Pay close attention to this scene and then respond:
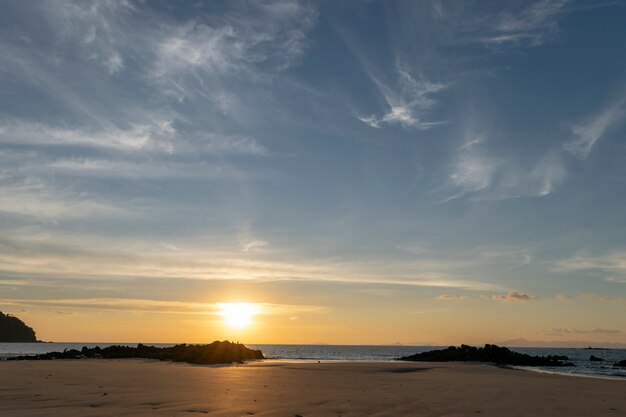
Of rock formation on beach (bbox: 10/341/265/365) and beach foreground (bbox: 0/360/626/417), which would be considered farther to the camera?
rock formation on beach (bbox: 10/341/265/365)

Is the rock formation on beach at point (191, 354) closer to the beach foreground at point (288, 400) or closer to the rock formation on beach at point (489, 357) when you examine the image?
the rock formation on beach at point (489, 357)

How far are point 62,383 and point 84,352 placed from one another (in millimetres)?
46505

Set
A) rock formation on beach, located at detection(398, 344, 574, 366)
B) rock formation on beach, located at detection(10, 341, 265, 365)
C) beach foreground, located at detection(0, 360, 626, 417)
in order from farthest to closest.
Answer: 1. rock formation on beach, located at detection(398, 344, 574, 366)
2. rock formation on beach, located at detection(10, 341, 265, 365)
3. beach foreground, located at detection(0, 360, 626, 417)

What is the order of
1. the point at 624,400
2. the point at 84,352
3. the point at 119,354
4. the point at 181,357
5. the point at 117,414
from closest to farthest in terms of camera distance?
the point at 117,414 → the point at 624,400 → the point at 181,357 → the point at 119,354 → the point at 84,352

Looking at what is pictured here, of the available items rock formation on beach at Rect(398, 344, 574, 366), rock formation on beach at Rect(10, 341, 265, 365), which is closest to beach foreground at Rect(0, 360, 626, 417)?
rock formation on beach at Rect(10, 341, 265, 365)

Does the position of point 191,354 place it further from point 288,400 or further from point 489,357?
point 288,400

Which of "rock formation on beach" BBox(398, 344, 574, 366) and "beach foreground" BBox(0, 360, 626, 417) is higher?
"rock formation on beach" BBox(398, 344, 574, 366)

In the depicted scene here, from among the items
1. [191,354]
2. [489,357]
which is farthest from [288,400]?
[489,357]

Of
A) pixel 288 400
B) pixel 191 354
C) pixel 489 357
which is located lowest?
pixel 288 400

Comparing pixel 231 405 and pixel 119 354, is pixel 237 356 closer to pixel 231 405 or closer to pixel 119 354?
pixel 119 354

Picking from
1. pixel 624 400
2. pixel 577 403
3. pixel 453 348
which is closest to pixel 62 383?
pixel 577 403

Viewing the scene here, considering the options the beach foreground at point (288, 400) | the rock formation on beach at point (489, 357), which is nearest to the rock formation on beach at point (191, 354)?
the rock formation on beach at point (489, 357)

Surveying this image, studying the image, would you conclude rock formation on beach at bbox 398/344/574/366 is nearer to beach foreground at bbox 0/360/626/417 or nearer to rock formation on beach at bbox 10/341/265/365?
rock formation on beach at bbox 10/341/265/365

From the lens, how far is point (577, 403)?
1708 centimetres
